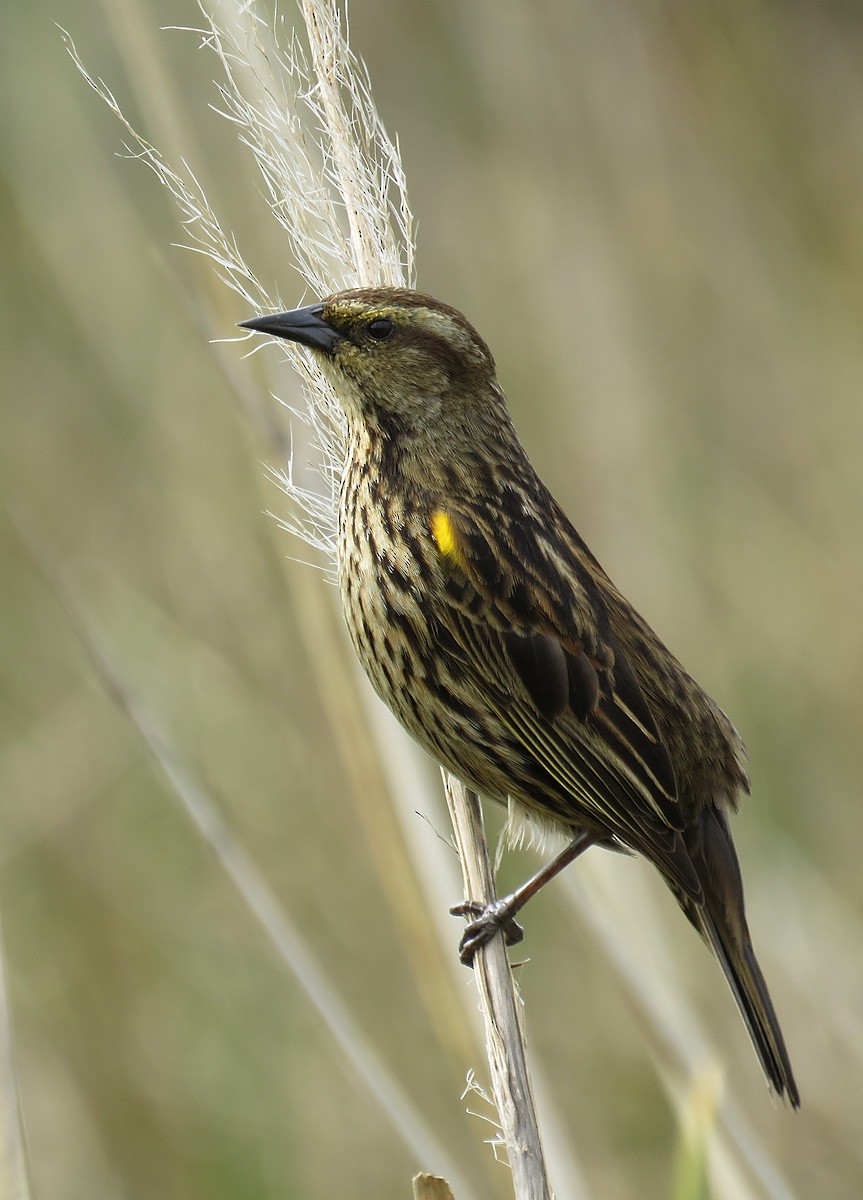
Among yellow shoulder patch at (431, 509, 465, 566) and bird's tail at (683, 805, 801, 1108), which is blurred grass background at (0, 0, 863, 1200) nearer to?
bird's tail at (683, 805, 801, 1108)

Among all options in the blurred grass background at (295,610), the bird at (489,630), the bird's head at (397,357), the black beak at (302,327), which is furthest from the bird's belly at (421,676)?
the blurred grass background at (295,610)

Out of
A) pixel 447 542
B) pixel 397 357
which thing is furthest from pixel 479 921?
pixel 397 357

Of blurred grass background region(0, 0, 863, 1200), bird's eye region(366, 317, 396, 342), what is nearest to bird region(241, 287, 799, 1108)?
bird's eye region(366, 317, 396, 342)

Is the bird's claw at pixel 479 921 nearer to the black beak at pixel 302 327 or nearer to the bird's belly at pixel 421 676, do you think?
the bird's belly at pixel 421 676

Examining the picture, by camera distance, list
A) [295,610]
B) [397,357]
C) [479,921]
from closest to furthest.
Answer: [479,921] → [397,357] → [295,610]

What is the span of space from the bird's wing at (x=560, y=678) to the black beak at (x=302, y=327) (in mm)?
449

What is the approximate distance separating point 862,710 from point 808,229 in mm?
1636

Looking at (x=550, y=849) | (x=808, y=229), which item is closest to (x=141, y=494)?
(x=550, y=849)

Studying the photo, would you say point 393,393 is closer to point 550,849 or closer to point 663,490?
point 550,849

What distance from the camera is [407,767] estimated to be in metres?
3.37

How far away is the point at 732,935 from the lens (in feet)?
11.0

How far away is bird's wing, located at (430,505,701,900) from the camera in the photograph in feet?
10.6

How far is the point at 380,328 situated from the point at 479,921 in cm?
130

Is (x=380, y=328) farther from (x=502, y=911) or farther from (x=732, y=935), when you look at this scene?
(x=732, y=935)
